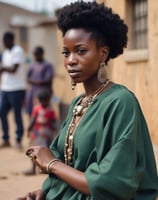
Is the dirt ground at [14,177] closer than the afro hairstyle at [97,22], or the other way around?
the afro hairstyle at [97,22]

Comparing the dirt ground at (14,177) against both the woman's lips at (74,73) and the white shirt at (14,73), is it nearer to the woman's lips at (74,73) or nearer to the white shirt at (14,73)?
the white shirt at (14,73)

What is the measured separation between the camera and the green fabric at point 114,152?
7.90 feet

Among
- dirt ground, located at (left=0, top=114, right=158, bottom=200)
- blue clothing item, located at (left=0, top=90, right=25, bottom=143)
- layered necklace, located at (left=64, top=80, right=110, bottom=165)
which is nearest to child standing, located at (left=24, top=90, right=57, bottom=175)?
dirt ground, located at (left=0, top=114, right=158, bottom=200)

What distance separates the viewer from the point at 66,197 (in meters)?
2.64

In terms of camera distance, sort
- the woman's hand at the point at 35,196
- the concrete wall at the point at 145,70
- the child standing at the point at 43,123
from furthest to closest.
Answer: the child standing at the point at 43,123
the concrete wall at the point at 145,70
the woman's hand at the point at 35,196

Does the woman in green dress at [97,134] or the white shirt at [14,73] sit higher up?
the woman in green dress at [97,134]

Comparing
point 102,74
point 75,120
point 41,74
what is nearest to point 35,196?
point 75,120

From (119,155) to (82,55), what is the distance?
506 mm

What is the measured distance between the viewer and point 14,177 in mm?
6723

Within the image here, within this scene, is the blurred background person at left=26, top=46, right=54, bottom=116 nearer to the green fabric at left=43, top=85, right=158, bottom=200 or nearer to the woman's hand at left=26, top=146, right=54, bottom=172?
the woman's hand at left=26, top=146, right=54, bottom=172

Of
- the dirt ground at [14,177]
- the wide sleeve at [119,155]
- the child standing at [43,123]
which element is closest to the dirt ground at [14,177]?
the dirt ground at [14,177]

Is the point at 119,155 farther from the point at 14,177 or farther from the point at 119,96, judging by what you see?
the point at 14,177

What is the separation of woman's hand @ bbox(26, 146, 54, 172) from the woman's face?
0.36 meters

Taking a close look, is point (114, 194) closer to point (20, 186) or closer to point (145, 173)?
point (145, 173)
